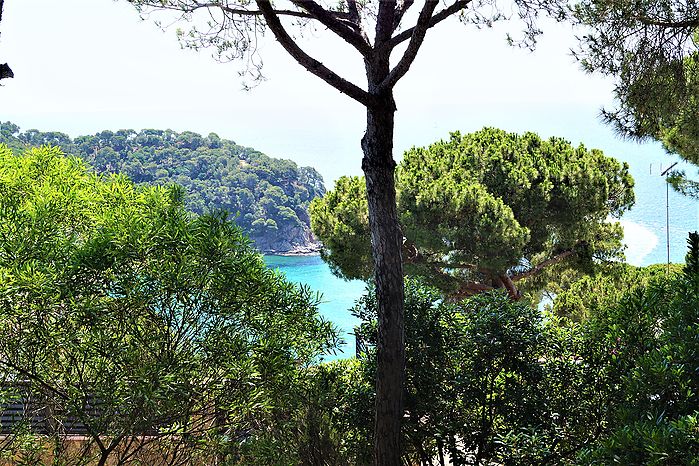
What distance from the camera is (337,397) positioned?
3434 millimetres

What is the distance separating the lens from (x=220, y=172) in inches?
1240

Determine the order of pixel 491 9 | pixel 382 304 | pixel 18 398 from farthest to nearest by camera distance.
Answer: pixel 491 9 → pixel 382 304 → pixel 18 398

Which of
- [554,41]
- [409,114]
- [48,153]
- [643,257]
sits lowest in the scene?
[643,257]

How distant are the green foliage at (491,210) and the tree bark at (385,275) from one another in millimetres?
4350

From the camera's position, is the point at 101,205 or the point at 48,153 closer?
the point at 101,205

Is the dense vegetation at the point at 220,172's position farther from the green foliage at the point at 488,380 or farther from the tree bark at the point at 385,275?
the tree bark at the point at 385,275

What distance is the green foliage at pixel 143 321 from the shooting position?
2.56 metres

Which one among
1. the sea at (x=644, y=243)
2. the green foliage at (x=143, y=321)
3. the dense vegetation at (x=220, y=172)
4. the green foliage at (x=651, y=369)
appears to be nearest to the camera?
the green foliage at (x=651, y=369)

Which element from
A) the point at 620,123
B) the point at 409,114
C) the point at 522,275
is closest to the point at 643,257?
the point at 522,275

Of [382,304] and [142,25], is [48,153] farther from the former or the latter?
[382,304]

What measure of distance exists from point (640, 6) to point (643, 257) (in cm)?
2468

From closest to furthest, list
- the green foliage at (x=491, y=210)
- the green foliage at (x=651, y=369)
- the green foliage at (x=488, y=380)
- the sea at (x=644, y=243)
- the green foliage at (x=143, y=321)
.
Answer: the green foliage at (x=651, y=369) < the green foliage at (x=143, y=321) < the green foliage at (x=488, y=380) < the green foliage at (x=491, y=210) < the sea at (x=644, y=243)

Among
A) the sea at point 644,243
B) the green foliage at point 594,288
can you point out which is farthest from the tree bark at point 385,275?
the sea at point 644,243

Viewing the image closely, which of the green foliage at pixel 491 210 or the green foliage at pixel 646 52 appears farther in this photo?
the green foliage at pixel 491 210
